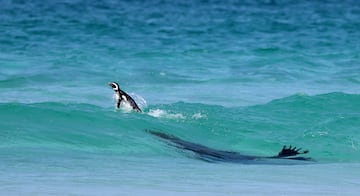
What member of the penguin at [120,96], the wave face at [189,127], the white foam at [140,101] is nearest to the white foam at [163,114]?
the wave face at [189,127]

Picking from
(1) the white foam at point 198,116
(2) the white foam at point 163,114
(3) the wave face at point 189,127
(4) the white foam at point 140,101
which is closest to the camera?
(3) the wave face at point 189,127

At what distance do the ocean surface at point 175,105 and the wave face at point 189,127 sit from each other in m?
0.02

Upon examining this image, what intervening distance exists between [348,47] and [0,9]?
694 inches

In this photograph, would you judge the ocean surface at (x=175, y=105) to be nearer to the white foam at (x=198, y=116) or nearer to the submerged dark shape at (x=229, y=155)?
the white foam at (x=198, y=116)

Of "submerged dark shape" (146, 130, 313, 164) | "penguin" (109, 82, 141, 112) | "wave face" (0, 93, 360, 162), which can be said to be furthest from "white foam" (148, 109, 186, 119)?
"submerged dark shape" (146, 130, 313, 164)

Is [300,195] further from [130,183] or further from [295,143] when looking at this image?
[295,143]

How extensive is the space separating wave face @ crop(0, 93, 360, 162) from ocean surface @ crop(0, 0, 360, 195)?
0.07ft

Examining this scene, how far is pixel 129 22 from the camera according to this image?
36.4 meters

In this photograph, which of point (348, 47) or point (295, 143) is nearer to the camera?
point (295, 143)

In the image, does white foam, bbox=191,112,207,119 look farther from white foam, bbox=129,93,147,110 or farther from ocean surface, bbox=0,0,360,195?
white foam, bbox=129,93,147,110

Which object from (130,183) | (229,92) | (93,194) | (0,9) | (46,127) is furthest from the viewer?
(0,9)

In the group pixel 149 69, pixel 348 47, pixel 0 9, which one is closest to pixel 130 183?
pixel 149 69

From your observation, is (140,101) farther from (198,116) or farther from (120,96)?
(120,96)

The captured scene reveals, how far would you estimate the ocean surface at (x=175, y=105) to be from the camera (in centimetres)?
1044
